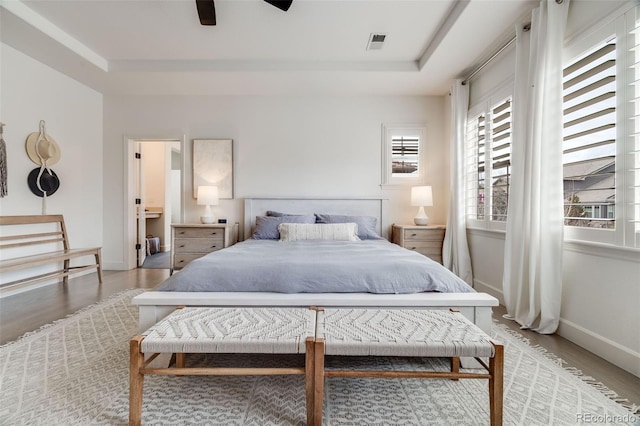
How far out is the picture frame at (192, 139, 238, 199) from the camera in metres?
4.37

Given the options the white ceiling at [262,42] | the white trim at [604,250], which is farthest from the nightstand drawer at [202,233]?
the white trim at [604,250]

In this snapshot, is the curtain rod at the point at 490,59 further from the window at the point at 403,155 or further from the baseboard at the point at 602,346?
the baseboard at the point at 602,346

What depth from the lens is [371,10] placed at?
2727mm

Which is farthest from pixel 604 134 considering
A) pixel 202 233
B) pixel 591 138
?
pixel 202 233

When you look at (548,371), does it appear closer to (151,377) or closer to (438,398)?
(438,398)

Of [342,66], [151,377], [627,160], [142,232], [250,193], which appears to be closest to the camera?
[151,377]

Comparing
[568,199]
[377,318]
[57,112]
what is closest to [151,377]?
[377,318]

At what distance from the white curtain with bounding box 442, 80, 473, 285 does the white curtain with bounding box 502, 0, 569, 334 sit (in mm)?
947

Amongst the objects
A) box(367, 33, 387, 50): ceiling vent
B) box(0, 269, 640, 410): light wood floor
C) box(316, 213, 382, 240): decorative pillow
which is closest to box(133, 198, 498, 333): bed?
box(0, 269, 640, 410): light wood floor

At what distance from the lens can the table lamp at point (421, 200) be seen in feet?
13.0

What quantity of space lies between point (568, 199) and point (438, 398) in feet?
5.73

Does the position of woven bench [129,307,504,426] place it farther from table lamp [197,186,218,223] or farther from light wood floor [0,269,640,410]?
table lamp [197,186,218,223]

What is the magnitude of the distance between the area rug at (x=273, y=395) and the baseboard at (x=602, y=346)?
32 centimetres

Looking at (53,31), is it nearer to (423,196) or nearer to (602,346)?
(423,196)
